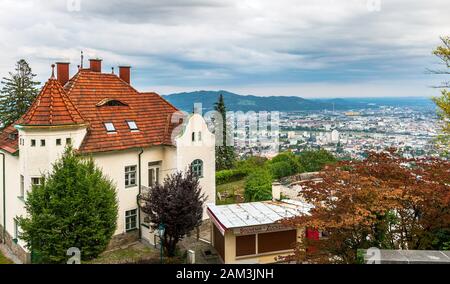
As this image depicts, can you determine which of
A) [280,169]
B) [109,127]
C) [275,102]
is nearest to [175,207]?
[109,127]

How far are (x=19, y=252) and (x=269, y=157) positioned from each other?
22.2m

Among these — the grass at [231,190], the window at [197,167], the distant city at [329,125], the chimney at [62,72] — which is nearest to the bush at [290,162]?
the distant city at [329,125]

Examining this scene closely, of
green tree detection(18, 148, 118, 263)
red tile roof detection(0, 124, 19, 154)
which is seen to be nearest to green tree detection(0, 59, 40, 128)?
red tile roof detection(0, 124, 19, 154)

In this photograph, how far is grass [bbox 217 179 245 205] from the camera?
1010 inches

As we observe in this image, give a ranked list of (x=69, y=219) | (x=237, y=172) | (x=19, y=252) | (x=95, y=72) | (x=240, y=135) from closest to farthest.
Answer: (x=69, y=219), (x=19, y=252), (x=95, y=72), (x=237, y=172), (x=240, y=135)

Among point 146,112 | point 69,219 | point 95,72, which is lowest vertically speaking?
point 69,219

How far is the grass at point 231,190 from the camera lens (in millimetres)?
25666

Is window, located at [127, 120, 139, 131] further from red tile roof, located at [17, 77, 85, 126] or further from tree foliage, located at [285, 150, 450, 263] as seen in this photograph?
tree foliage, located at [285, 150, 450, 263]

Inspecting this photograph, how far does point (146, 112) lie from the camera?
21.0 m

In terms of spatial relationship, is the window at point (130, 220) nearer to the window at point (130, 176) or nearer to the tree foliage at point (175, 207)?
the window at point (130, 176)

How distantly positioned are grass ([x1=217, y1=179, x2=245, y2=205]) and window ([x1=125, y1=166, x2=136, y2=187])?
737 cm
